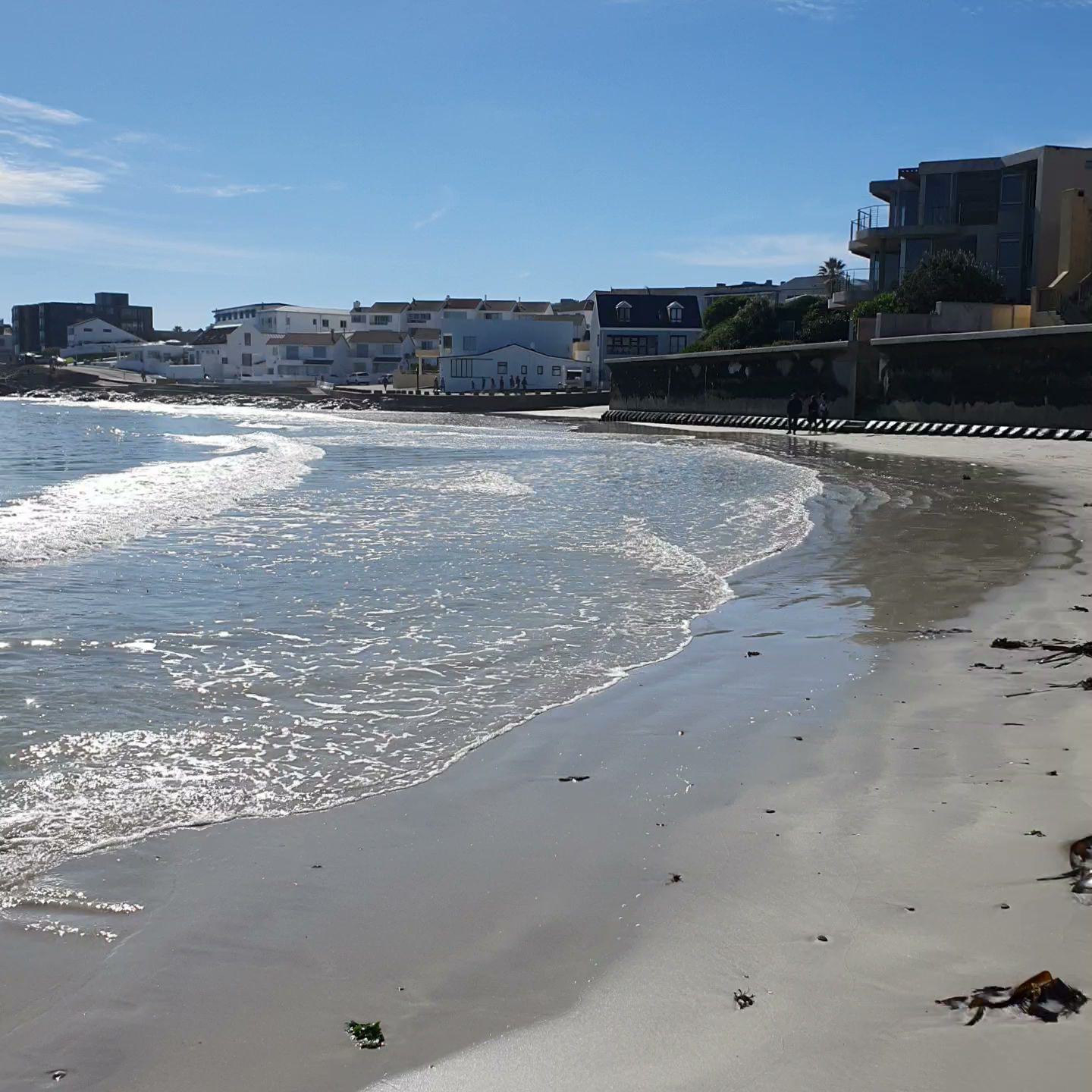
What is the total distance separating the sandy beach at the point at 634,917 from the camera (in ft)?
10.3

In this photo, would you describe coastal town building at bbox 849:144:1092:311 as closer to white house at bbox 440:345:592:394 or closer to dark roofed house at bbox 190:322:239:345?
white house at bbox 440:345:592:394

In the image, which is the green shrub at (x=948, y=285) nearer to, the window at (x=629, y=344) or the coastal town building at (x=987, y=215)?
the coastal town building at (x=987, y=215)

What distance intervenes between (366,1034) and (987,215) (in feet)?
191

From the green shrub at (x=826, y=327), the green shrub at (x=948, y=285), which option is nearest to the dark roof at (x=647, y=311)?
the green shrub at (x=826, y=327)

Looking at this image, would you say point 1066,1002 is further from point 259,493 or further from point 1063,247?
point 1063,247

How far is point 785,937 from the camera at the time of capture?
3.79m

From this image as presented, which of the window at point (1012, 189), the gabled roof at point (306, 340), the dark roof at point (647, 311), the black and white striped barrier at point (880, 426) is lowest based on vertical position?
the black and white striped barrier at point (880, 426)

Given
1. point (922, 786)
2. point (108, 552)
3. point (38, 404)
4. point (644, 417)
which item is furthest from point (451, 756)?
point (38, 404)

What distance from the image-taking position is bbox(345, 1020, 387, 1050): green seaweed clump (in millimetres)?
3227

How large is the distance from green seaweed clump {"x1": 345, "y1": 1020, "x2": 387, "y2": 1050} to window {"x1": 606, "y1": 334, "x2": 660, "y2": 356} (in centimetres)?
8815

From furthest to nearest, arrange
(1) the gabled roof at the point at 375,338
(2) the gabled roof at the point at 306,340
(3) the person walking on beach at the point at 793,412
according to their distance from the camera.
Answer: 1. (2) the gabled roof at the point at 306,340
2. (1) the gabled roof at the point at 375,338
3. (3) the person walking on beach at the point at 793,412

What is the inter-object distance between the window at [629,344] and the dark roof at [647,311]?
0.77 meters

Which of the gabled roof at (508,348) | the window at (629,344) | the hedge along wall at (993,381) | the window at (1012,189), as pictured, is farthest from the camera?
the gabled roof at (508,348)

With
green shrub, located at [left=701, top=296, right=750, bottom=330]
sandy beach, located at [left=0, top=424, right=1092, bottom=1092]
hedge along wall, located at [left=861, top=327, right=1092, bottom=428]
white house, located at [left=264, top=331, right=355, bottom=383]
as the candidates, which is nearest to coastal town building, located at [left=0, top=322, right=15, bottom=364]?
white house, located at [left=264, top=331, right=355, bottom=383]
